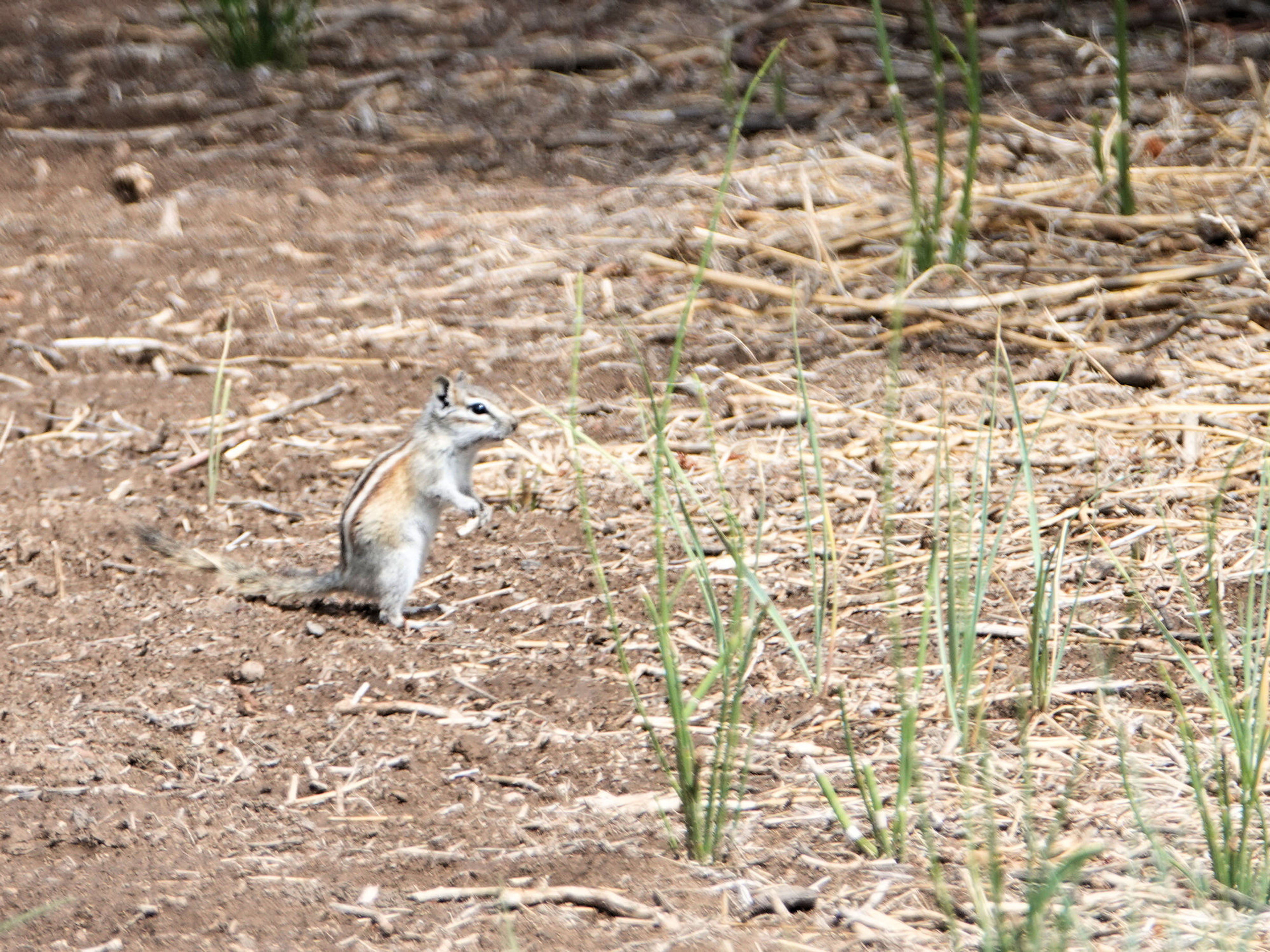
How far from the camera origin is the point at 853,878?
7.39ft

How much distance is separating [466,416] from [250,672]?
89 cm

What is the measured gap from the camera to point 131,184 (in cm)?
583

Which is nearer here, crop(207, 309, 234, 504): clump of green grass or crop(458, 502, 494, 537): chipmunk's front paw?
crop(458, 502, 494, 537): chipmunk's front paw

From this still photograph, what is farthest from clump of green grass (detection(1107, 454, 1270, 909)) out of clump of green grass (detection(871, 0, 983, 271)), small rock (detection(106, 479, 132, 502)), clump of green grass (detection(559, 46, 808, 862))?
small rock (detection(106, 479, 132, 502))

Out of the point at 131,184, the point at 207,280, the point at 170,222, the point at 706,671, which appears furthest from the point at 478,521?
the point at 131,184

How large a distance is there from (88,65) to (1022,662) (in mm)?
5855

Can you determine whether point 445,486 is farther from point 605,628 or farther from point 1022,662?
point 1022,662

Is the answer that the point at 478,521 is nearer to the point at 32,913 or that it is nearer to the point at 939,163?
the point at 939,163

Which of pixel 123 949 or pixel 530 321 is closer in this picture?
pixel 123 949

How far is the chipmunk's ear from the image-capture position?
3.72 metres

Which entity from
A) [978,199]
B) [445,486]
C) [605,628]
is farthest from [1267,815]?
[978,199]

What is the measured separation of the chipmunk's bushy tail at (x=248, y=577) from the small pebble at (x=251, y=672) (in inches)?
13.8

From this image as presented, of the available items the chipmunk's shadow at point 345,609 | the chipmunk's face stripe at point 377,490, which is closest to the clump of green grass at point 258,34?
the chipmunk's face stripe at point 377,490

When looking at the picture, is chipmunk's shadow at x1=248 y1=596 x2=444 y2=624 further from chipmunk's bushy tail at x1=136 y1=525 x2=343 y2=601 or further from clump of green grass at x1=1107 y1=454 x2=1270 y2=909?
clump of green grass at x1=1107 y1=454 x2=1270 y2=909
